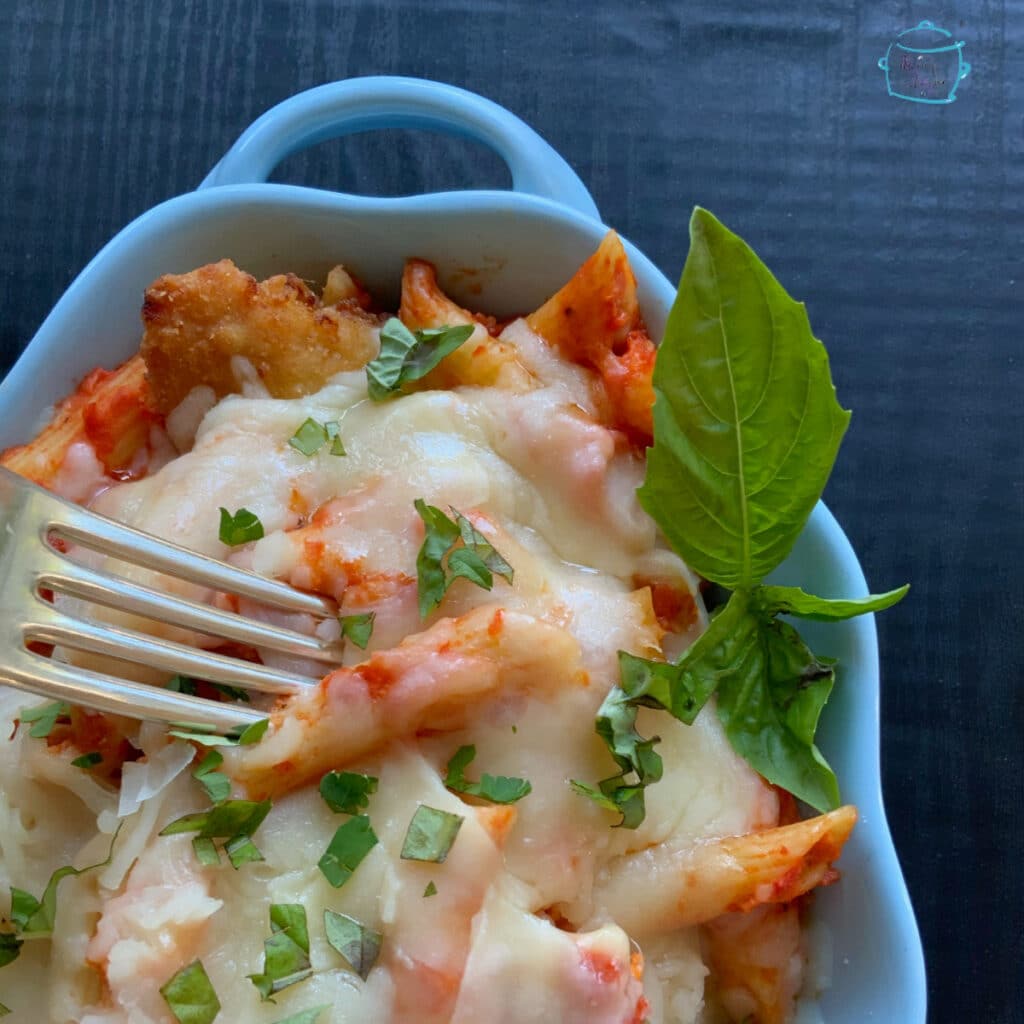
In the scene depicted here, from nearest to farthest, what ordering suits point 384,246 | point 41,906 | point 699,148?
point 41,906
point 384,246
point 699,148

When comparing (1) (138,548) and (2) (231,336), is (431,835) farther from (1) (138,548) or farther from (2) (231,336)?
(2) (231,336)

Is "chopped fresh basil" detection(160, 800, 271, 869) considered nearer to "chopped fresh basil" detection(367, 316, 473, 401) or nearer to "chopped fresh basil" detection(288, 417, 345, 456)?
"chopped fresh basil" detection(288, 417, 345, 456)

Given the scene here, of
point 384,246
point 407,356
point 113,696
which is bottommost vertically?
point 113,696

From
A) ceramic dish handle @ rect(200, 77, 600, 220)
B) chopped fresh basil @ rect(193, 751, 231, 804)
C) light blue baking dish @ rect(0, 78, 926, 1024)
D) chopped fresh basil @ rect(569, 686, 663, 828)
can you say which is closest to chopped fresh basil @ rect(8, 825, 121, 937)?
chopped fresh basil @ rect(193, 751, 231, 804)

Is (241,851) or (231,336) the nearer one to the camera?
(241,851)

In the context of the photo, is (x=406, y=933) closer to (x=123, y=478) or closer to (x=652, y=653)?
(x=652, y=653)

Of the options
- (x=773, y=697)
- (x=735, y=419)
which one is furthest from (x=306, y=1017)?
(x=735, y=419)
